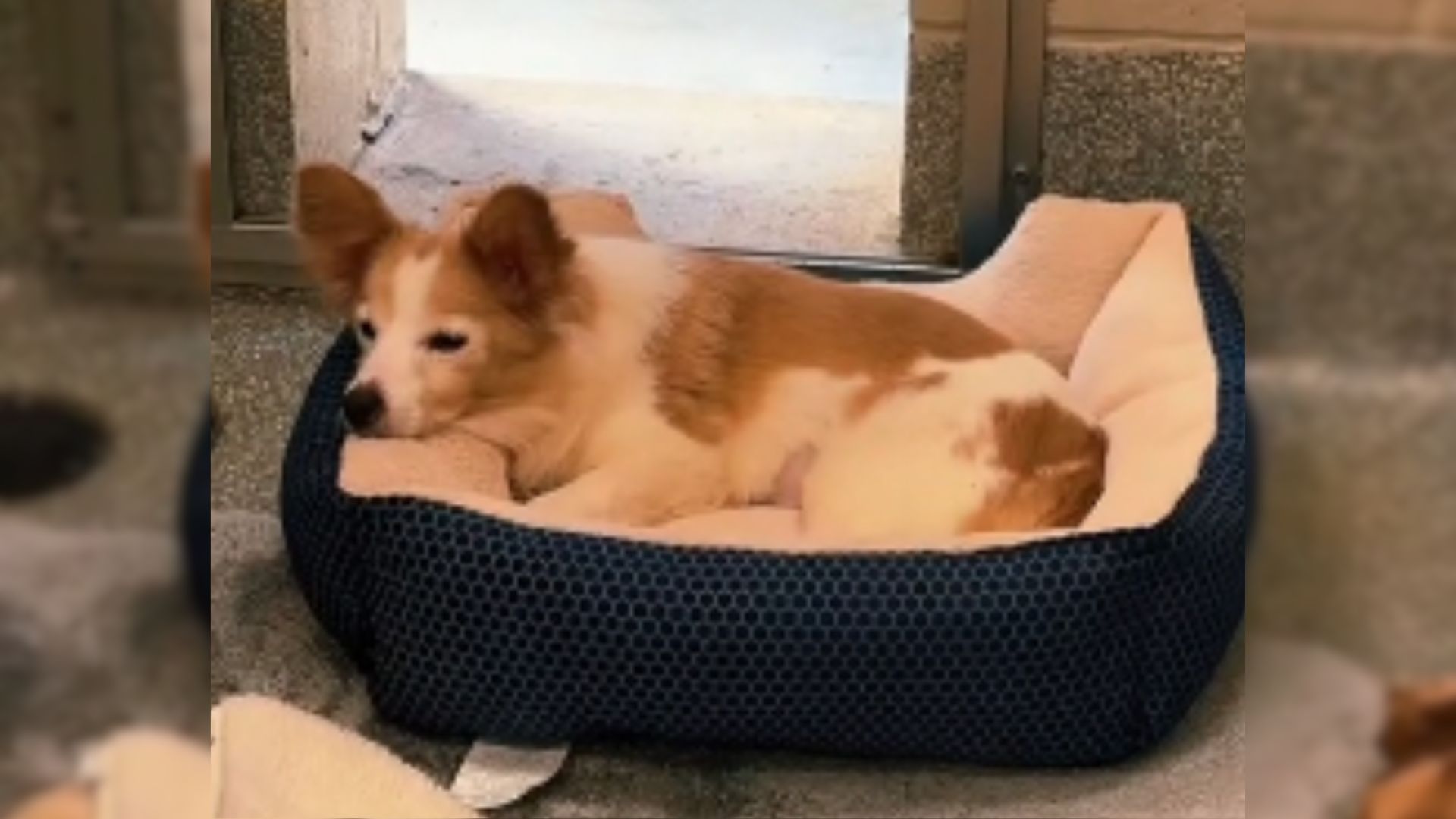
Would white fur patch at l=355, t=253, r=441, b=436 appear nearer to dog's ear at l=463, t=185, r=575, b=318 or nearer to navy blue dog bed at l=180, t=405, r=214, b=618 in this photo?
dog's ear at l=463, t=185, r=575, b=318

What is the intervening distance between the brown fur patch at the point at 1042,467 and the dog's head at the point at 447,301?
371 mm

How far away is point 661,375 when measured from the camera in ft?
5.93

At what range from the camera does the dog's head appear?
5.73ft

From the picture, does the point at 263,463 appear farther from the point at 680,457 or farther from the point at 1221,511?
the point at 1221,511

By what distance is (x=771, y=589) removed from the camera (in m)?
1.54

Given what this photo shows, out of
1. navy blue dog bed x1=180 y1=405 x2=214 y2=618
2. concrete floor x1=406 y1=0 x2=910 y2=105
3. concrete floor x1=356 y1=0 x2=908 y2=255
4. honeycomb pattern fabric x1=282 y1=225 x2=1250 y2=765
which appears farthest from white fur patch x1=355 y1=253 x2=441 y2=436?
navy blue dog bed x1=180 y1=405 x2=214 y2=618

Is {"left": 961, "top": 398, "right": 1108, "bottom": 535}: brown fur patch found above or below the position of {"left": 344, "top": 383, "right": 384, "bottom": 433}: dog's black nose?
below

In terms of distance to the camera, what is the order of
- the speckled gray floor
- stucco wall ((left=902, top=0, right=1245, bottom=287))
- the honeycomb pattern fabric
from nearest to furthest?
the honeycomb pattern fabric, the speckled gray floor, stucco wall ((left=902, top=0, right=1245, bottom=287))

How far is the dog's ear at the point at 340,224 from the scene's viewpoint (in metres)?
1.81

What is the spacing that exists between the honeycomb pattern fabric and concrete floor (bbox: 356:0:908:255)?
89 centimetres

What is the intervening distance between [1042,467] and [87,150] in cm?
138

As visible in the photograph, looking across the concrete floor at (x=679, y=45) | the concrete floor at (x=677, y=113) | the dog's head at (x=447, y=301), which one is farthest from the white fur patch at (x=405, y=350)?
the concrete floor at (x=679, y=45)

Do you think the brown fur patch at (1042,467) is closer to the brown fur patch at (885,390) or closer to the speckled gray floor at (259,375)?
the brown fur patch at (885,390)

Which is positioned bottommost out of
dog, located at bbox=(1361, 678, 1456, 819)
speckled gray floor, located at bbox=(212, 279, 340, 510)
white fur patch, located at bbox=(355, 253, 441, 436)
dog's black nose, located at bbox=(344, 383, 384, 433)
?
speckled gray floor, located at bbox=(212, 279, 340, 510)
